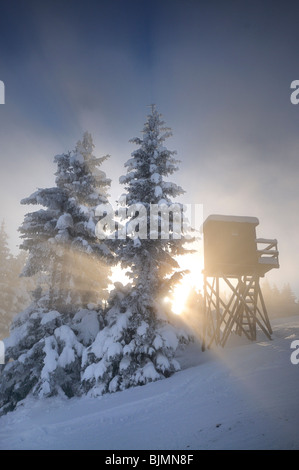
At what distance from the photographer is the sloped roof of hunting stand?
15.9 meters

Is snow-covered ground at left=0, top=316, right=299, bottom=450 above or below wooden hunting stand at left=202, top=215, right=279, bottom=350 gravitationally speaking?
below

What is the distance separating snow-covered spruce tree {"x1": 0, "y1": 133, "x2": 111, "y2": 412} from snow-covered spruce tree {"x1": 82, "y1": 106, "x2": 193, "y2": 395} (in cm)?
110

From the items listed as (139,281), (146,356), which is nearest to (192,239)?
(139,281)

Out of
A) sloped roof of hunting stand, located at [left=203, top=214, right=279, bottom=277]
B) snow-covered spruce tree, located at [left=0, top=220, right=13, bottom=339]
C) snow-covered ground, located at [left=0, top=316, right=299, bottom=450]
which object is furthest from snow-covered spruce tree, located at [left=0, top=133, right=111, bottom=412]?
snow-covered spruce tree, located at [left=0, top=220, right=13, bottom=339]

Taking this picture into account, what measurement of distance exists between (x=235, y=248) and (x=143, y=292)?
736 cm

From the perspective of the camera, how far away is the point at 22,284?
30891 millimetres

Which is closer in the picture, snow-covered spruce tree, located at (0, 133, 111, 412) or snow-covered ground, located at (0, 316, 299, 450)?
snow-covered ground, located at (0, 316, 299, 450)

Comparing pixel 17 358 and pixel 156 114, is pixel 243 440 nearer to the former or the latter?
pixel 17 358

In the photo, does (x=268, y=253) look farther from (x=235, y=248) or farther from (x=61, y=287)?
(x=61, y=287)

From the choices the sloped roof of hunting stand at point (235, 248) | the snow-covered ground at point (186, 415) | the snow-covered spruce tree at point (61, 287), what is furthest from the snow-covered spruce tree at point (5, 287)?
the sloped roof of hunting stand at point (235, 248)

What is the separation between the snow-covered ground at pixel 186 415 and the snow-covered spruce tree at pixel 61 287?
3.54 ft

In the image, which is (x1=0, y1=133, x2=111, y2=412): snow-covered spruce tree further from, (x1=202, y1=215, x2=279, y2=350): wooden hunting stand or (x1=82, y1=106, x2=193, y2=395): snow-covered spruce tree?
(x1=202, y1=215, x2=279, y2=350): wooden hunting stand

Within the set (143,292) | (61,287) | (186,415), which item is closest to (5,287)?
(61,287)
